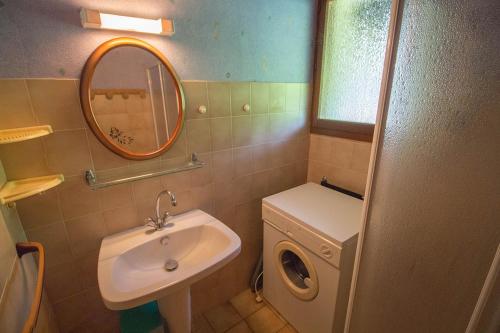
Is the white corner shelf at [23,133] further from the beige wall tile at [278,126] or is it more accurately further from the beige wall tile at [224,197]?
the beige wall tile at [278,126]

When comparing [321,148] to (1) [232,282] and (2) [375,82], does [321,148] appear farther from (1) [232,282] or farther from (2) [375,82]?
(1) [232,282]

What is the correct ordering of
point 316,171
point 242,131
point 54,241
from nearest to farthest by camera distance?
point 54,241 → point 242,131 → point 316,171

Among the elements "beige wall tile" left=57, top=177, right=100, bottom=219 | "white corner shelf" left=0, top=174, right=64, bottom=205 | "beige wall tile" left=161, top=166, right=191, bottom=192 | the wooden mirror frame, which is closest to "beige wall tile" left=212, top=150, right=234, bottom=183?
"beige wall tile" left=161, top=166, right=191, bottom=192

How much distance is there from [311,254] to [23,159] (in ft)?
4.60

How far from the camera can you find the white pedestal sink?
3.20ft

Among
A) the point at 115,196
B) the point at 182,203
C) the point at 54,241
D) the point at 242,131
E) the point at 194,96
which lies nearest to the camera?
the point at 54,241

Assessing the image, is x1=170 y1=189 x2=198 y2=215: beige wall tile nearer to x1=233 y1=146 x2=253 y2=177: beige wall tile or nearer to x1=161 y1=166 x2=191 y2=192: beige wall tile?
x1=161 y1=166 x2=191 y2=192: beige wall tile

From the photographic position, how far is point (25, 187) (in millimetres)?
910

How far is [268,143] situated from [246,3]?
833mm

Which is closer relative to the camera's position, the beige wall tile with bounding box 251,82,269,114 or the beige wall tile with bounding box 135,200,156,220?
the beige wall tile with bounding box 135,200,156,220

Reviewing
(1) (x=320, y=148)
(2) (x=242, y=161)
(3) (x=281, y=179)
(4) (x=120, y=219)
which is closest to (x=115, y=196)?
(4) (x=120, y=219)

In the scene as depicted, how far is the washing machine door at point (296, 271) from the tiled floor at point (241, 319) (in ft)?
1.22

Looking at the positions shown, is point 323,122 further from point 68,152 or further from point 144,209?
point 68,152

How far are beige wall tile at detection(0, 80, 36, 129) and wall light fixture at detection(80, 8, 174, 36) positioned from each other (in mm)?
344
